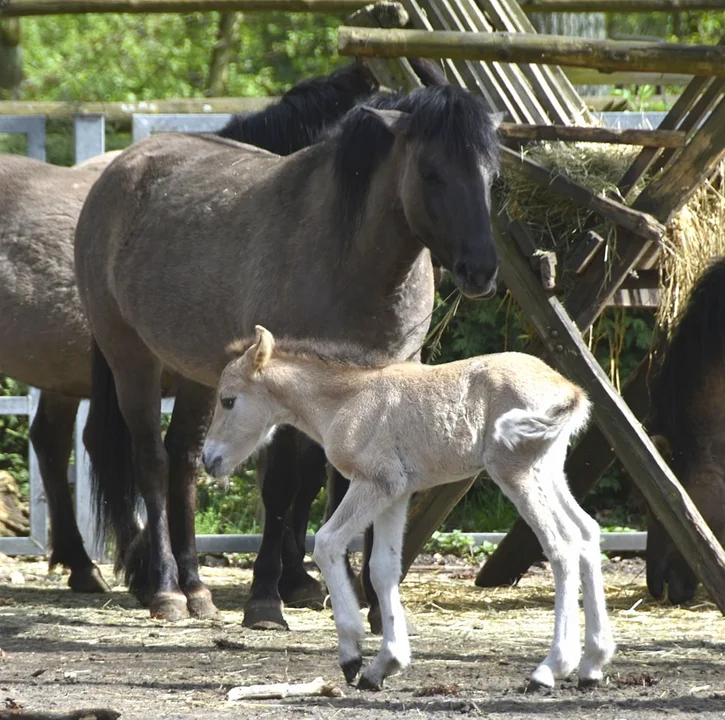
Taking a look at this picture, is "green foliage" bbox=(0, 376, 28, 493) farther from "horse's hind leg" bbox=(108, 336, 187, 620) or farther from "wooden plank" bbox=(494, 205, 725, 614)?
"wooden plank" bbox=(494, 205, 725, 614)

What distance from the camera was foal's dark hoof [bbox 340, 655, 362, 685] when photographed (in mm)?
4824

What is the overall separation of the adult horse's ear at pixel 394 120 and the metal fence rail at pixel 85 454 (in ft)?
11.3

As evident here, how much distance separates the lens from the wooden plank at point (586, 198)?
6320 millimetres

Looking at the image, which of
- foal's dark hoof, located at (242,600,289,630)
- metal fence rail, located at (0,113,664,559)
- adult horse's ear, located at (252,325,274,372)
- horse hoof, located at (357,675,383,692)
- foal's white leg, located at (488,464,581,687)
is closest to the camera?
foal's white leg, located at (488,464,581,687)

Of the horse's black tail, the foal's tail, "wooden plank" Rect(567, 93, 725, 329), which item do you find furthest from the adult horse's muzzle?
the horse's black tail

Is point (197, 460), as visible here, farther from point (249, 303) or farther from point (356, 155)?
point (356, 155)

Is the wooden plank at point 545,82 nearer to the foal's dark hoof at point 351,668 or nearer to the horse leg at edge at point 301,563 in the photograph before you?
the horse leg at edge at point 301,563

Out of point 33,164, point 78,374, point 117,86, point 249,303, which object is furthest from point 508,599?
point 117,86

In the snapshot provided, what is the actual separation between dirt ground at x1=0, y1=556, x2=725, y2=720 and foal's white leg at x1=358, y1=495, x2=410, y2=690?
0.09 m

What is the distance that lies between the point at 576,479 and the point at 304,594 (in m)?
1.79

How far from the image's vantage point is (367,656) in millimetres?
5520

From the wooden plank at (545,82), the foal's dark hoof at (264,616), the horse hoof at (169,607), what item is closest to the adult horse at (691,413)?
the wooden plank at (545,82)

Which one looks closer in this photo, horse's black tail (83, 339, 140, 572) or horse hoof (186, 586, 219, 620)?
horse hoof (186, 586, 219, 620)

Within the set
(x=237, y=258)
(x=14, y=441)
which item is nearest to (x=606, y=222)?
(x=237, y=258)
